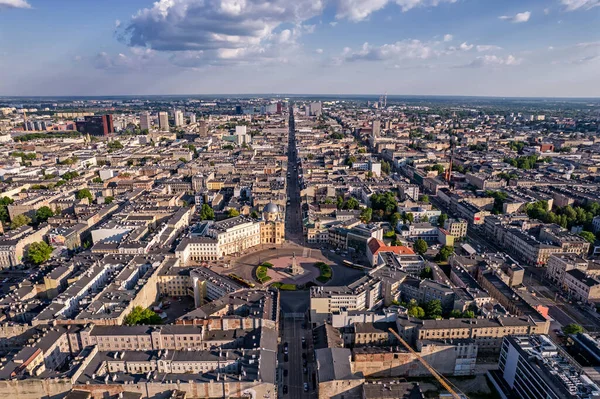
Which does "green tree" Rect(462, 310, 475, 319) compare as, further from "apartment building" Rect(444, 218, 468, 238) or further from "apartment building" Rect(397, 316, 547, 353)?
"apartment building" Rect(444, 218, 468, 238)

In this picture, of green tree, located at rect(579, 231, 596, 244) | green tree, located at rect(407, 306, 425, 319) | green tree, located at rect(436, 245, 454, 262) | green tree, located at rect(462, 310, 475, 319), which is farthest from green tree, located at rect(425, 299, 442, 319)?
green tree, located at rect(579, 231, 596, 244)

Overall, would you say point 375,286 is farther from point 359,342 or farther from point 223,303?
point 223,303

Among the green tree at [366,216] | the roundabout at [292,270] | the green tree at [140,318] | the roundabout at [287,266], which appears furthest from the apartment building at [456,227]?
the green tree at [140,318]

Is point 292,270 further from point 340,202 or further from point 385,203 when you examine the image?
point 385,203

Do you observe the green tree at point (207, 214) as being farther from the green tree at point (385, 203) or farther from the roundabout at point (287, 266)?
the green tree at point (385, 203)

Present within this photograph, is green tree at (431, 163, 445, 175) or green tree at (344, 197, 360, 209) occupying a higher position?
green tree at (431, 163, 445, 175)

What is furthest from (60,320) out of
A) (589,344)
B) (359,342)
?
(589,344)
